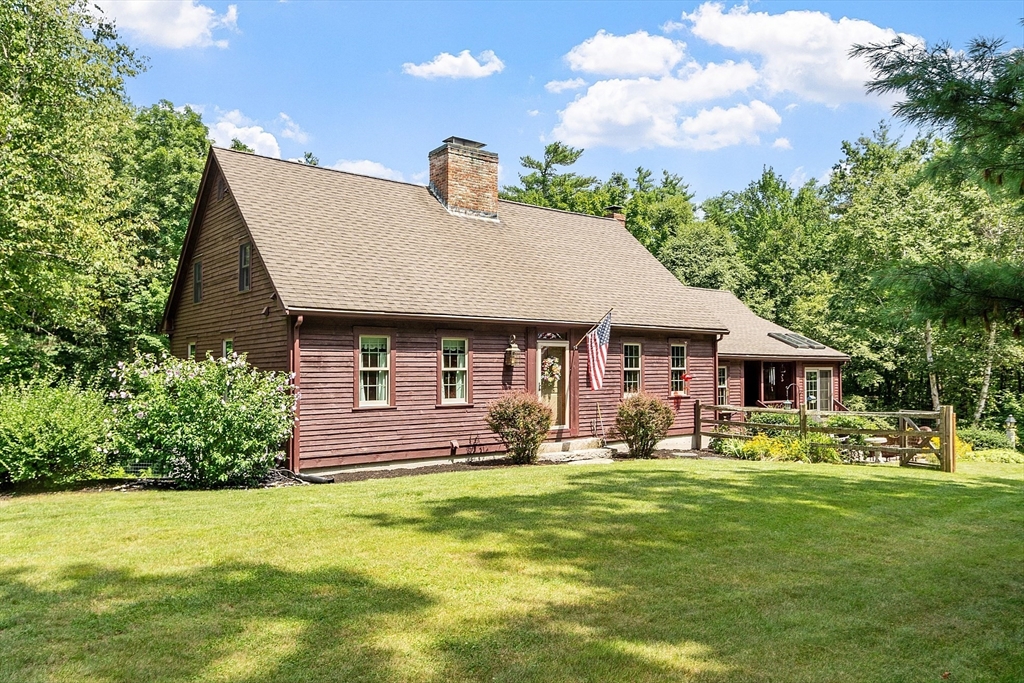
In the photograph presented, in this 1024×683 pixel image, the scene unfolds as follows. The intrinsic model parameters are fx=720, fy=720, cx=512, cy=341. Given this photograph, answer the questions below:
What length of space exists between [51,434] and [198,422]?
2.06 m

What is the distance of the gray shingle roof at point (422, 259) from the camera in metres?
14.8

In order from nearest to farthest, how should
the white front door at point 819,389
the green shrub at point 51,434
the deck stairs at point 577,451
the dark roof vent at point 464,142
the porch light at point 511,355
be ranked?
1. the green shrub at point 51,434
2. the deck stairs at point 577,451
3. the porch light at point 511,355
4. the dark roof vent at point 464,142
5. the white front door at point 819,389

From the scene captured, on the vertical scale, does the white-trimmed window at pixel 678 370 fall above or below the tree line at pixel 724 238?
below

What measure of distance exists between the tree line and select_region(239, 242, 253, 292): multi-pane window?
150 inches

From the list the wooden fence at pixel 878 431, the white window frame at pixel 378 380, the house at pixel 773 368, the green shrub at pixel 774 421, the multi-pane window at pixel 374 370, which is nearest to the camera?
the wooden fence at pixel 878 431

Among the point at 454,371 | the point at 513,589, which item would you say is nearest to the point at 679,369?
the point at 454,371

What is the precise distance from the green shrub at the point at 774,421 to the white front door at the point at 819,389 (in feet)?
22.8

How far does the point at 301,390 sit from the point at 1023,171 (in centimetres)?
1154

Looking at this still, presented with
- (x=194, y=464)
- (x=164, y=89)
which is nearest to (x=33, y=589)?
(x=194, y=464)

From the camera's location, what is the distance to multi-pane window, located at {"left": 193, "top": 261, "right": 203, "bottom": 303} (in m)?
18.6

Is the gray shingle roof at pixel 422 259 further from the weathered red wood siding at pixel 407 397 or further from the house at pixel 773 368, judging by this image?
the house at pixel 773 368

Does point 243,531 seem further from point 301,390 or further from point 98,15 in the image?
point 98,15

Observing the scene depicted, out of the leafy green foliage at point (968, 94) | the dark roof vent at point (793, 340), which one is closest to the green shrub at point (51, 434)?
the leafy green foliage at point (968, 94)

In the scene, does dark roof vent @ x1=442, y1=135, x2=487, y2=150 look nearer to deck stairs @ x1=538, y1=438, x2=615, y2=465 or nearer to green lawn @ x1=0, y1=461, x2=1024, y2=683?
deck stairs @ x1=538, y1=438, x2=615, y2=465
